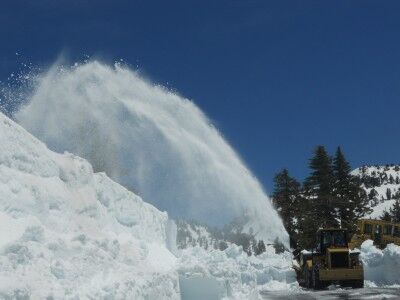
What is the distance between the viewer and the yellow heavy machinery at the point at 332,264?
2652 cm

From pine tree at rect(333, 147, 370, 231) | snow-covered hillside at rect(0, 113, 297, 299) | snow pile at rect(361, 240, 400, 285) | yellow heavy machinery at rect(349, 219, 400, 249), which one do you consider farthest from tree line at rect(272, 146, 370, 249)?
snow-covered hillside at rect(0, 113, 297, 299)

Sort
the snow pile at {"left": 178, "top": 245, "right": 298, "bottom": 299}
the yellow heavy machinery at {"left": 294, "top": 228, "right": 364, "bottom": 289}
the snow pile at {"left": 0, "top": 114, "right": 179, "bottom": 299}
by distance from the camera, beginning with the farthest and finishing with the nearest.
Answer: the yellow heavy machinery at {"left": 294, "top": 228, "right": 364, "bottom": 289} < the snow pile at {"left": 178, "top": 245, "right": 298, "bottom": 299} < the snow pile at {"left": 0, "top": 114, "right": 179, "bottom": 299}

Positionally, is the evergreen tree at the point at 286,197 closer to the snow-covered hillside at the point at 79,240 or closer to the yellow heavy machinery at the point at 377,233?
the yellow heavy machinery at the point at 377,233

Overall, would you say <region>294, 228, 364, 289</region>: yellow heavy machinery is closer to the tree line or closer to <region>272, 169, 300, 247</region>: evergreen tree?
the tree line

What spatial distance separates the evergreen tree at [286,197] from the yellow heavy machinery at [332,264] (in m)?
29.0

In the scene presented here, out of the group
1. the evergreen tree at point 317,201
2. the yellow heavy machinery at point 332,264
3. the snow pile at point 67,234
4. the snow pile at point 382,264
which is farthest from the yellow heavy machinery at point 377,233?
the snow pile at point 67,234

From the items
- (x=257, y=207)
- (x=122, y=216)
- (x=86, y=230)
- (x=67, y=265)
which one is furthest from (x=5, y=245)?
(x=257, y=207)

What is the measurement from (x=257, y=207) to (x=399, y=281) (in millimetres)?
7527

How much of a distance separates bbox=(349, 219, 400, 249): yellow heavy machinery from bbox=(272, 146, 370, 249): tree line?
16.5 metres

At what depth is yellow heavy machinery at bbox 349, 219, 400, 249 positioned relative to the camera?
108 feet

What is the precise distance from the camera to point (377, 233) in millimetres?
34469

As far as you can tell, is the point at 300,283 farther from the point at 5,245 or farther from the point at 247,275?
the point at 5,245

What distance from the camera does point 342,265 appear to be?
88.6 feet

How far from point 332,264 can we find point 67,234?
18.1 metres
